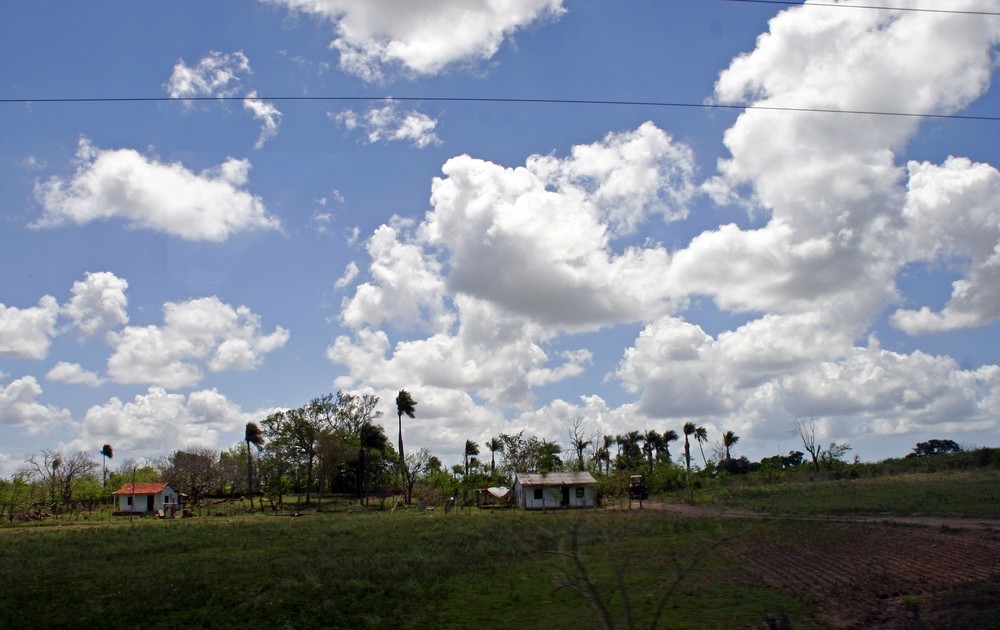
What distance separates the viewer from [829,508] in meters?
39.9

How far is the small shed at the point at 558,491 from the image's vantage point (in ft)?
213

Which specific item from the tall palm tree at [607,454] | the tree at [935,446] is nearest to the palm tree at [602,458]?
the tall palm tree at [607,454]

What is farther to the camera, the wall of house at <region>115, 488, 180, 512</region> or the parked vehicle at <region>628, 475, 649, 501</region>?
the wall of house at <region>115, 488, 180, 512</region>

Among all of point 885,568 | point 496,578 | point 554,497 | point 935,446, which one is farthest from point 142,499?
point 935,446

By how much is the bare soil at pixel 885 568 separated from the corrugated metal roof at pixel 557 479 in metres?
34.5

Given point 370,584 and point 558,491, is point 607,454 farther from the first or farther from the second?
point 370,584

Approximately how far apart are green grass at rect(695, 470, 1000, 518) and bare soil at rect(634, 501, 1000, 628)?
5.06 meters

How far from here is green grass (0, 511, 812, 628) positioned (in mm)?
15734

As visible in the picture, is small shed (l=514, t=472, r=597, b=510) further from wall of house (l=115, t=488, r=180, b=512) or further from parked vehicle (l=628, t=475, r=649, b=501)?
wall of house (l=115, t=488, r=180, b=512)

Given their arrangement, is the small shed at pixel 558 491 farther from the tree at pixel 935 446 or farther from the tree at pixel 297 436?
the tree at pixel 935 446

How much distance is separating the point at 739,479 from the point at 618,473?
29566mm

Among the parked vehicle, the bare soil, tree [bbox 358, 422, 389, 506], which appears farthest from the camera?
tree [bbox 358, 422, 389, 506]

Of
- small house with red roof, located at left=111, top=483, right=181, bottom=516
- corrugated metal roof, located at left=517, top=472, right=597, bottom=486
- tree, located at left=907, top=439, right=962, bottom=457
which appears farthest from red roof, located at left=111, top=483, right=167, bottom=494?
tree, located at left=907, top=439, right=962, bottom=457

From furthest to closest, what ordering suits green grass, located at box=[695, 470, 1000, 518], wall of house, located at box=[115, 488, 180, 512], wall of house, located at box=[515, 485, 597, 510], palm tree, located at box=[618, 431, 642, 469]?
palm tree, located at box=[618, 431, 642, 469], wall of house, located at box=[115, 488, 180, 512], wall of house, located at box=[515, 485, 597, 510], green grass, located at box=[695, 470, 1000, 518]
